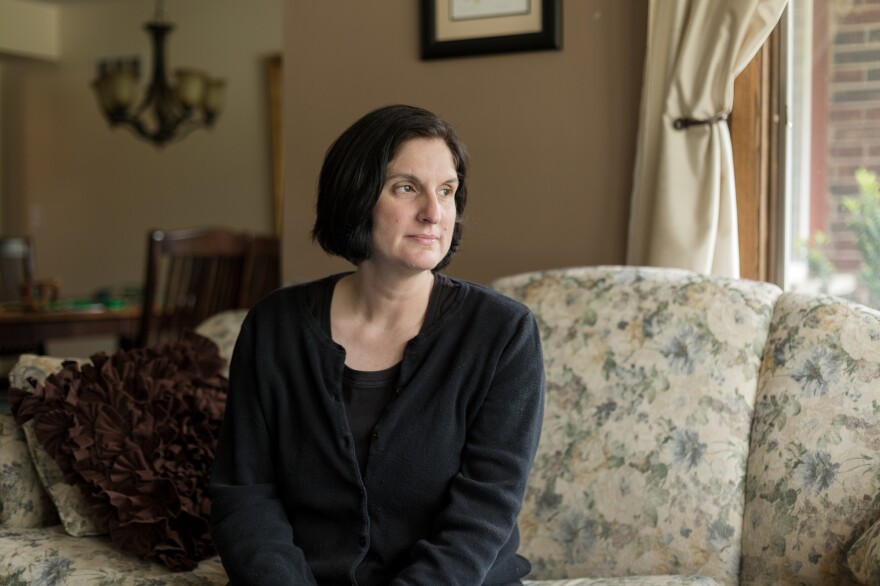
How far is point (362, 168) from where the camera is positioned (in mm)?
1686

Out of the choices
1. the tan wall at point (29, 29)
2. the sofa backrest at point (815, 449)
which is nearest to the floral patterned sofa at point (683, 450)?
the sofa backrest at point (815, 449)

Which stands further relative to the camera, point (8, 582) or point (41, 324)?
point (41, 324)

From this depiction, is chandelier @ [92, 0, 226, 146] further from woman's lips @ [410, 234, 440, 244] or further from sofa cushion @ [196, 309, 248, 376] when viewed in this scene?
woman's lips @ [410, 234, 440, 244]

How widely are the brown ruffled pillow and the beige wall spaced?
3618mm

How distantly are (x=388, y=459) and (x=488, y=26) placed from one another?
1.39 metres

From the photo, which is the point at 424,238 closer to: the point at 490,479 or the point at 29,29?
the point at 490,479

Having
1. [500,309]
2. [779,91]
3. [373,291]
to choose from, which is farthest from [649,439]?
[779,91]

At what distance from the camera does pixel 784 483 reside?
191 cm

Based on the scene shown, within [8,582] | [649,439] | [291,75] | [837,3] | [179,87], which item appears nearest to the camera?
[8,582]

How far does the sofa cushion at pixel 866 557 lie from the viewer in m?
1.64

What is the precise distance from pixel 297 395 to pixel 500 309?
0.39 meters

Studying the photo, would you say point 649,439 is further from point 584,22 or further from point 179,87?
point 179,87

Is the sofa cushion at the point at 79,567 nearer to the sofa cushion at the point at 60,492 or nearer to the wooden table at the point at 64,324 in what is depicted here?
the sofa cushion at the point at 60,492

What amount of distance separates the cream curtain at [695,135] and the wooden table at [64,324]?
2.48m
